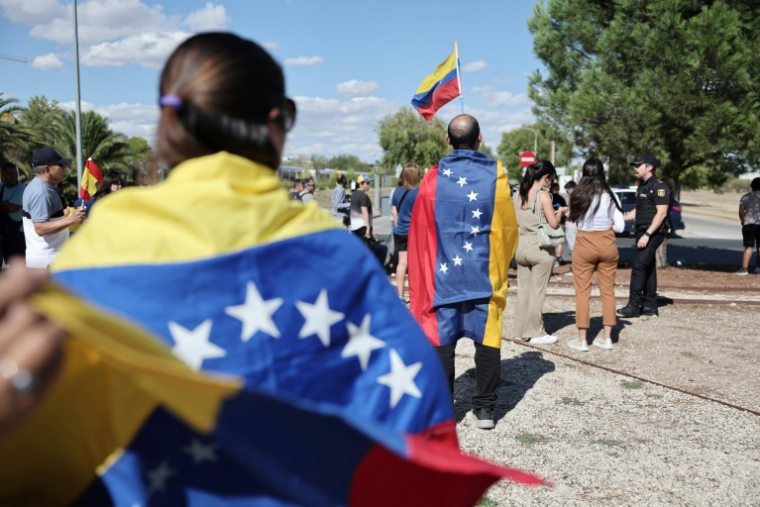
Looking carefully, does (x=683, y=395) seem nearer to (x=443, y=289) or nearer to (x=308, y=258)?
(x=443, y=289)

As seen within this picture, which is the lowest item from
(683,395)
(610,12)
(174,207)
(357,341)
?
(683,395)

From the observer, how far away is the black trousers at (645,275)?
934cm

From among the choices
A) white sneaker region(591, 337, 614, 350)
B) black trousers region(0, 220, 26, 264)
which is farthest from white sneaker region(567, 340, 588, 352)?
black trousers region(0, 220, 26, 264)

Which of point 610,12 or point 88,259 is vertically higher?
point 610,12

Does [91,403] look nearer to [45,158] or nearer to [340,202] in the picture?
[45,158]

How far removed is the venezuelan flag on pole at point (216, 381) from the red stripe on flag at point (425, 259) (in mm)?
3796

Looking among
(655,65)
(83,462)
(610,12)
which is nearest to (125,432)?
(83,462)

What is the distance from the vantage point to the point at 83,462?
4.12 feet

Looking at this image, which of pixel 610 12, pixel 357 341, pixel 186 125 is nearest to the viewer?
pixel 186 125

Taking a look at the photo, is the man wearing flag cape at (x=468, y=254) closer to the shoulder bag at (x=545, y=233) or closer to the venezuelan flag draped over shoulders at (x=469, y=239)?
the venezuelan flag draped over shoulders at (x=469, y=239)

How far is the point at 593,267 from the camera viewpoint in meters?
7.68

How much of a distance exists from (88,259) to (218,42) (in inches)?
19.3

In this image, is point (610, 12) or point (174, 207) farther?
point (610, 12)

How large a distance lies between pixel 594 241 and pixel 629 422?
8.50ft
